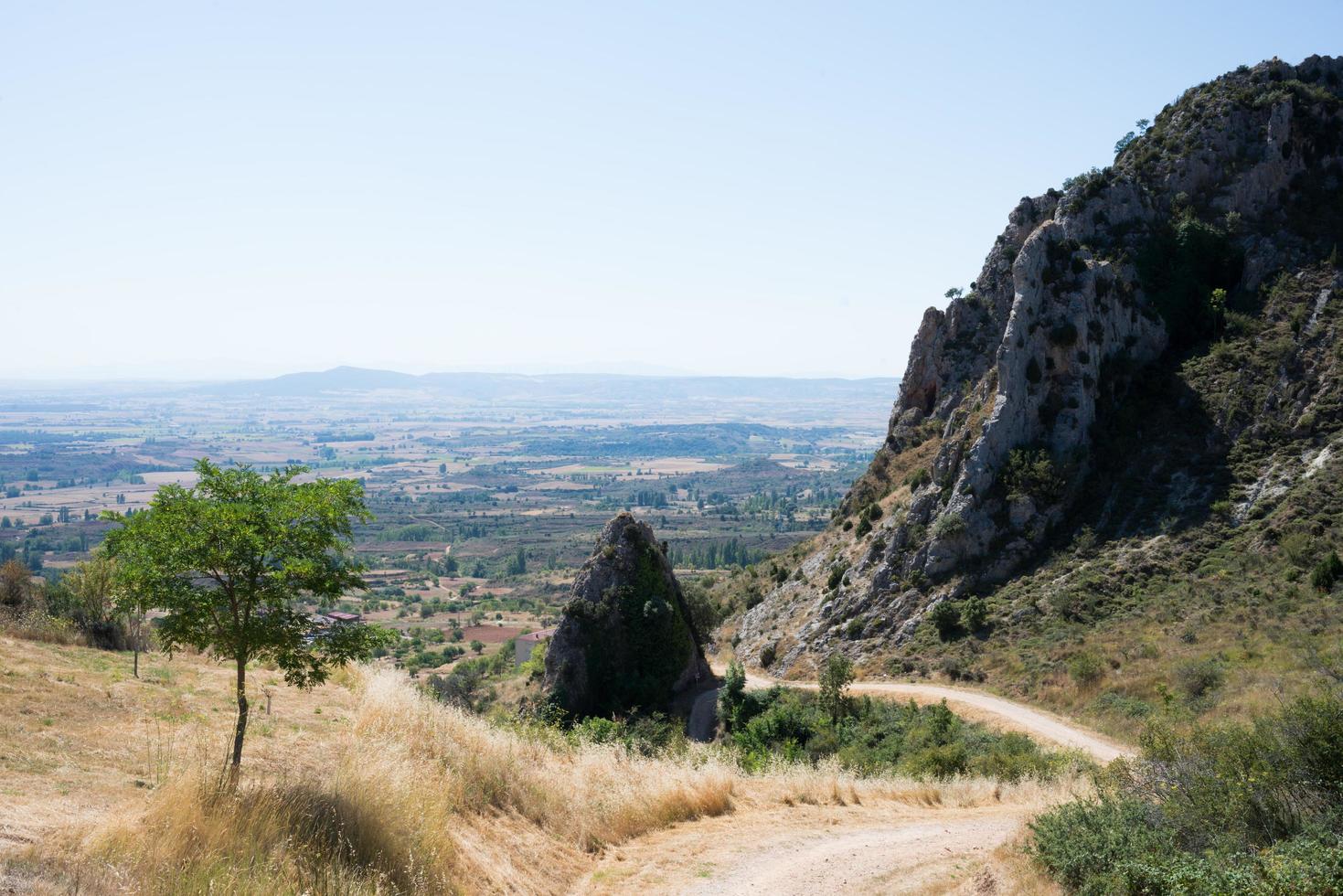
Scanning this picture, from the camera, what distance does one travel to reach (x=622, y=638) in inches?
1455

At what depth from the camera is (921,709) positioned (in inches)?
1160

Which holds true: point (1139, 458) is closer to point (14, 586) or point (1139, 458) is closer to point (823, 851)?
point (823, 851)

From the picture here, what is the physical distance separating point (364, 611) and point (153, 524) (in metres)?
95.4

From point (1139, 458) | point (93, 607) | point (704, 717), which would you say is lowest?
point (704, 717)

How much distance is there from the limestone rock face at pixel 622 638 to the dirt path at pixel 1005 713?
4194 mm

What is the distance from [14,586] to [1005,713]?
38.2 m

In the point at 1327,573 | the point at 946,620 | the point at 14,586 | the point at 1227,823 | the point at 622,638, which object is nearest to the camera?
the point at 1227,823

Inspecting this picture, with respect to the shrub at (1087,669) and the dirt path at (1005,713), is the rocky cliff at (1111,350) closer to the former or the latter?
the dirt path at (1005,713)

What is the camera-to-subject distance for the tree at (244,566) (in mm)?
11297

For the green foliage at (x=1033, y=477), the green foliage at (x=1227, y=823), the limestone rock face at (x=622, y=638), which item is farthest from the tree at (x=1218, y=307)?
the green foliage at (x=1227, y=823)

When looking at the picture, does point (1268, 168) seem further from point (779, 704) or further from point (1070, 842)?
point (1070, 842)

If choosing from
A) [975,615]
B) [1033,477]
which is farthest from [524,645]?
[1033,477]

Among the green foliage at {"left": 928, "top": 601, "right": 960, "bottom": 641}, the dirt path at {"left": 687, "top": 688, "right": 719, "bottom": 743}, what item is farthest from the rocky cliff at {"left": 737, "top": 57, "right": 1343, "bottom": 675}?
the dirt path at {"left": 687, "top": 688, "right": 719, "bottom": 743}

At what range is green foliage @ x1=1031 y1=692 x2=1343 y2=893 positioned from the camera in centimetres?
835
